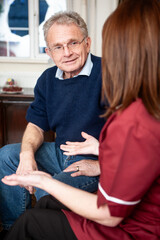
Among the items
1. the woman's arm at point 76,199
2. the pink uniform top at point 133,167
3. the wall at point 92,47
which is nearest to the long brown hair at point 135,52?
the pink uniform top at point 133,167

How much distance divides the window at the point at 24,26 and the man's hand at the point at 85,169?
2490 mm

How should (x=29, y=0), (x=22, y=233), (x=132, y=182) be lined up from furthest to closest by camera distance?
Result: (x=29, y=0), (x=22, y=233), (x=132, y=182)

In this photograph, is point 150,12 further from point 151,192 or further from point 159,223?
point 159,223

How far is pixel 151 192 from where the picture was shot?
→ 2.48ft

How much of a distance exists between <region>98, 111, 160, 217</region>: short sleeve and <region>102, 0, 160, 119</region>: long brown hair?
2.7 inches

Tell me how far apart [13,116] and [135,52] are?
246 cm

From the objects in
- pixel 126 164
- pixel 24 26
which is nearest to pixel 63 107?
pixel 126 164

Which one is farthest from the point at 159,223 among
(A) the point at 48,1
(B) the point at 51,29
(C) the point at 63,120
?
(A) the point at 48,1

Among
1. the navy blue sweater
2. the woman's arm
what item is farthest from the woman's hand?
the woman's arm

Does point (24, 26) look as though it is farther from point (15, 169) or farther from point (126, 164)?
point (126, 164)

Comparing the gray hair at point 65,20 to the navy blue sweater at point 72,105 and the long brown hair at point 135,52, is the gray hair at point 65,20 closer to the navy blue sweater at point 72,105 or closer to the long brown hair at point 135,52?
the navy blue sweater at point 72,105

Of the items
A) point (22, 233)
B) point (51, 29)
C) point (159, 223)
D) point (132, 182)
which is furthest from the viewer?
point (51, 29)

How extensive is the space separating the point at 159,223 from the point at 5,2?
3.58m

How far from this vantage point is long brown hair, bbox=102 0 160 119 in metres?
0.69
